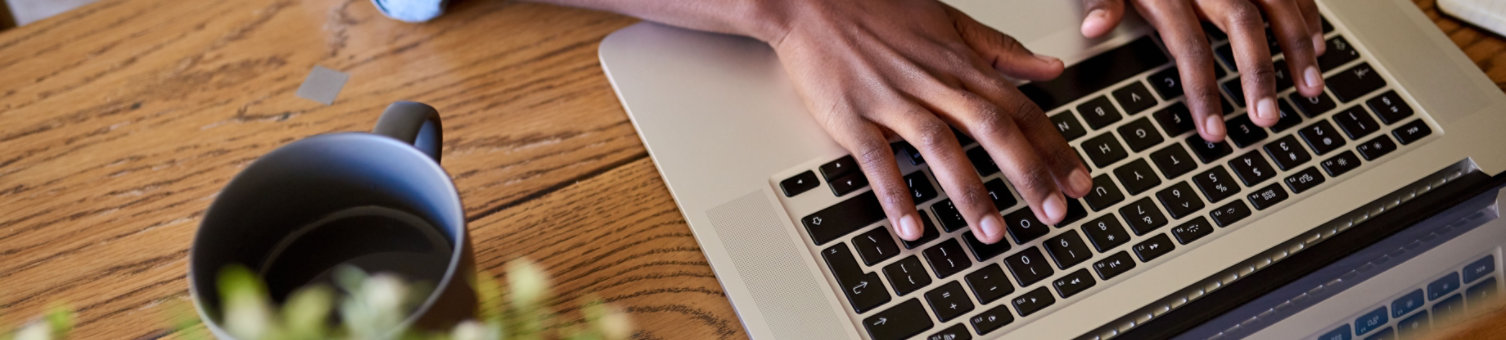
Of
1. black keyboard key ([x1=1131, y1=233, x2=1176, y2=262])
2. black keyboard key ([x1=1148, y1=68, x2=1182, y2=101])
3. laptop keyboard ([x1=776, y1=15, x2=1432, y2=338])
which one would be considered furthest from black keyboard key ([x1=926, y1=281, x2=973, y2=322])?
black keyboard key ([x1=1148, y1=68, x2=1182, y2=101])

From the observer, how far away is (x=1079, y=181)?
57 centimetres

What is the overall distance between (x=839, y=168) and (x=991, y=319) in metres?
0.13

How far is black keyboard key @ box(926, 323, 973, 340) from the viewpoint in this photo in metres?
0.52

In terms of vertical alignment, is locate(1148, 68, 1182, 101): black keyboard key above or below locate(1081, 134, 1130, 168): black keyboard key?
above

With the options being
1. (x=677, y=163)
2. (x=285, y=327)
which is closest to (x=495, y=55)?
(x=677, y=163)

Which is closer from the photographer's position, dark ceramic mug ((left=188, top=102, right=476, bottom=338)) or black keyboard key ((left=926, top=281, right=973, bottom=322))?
dark ceramic mug ((left=188, top=102, right=476, bottom=338))

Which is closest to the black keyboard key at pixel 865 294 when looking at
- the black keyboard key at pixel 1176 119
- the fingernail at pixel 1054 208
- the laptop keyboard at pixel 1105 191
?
the laptop keyboard at pixel 1105 191

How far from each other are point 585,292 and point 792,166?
14 cm

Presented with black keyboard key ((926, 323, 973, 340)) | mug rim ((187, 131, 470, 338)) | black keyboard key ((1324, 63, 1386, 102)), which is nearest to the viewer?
mug rim ((187, 131, 470, 338))

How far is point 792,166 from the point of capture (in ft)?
1.95

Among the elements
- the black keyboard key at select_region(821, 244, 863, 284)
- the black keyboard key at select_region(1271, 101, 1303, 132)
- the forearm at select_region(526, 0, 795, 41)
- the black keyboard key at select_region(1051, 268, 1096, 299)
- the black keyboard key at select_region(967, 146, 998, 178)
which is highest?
the forearm at select_region(526, 0, 795, 41)

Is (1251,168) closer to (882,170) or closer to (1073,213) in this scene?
(1073,213)

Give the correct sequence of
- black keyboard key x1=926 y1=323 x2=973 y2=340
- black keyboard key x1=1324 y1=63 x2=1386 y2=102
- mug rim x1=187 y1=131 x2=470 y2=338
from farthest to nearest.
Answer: black keyboard key x1=1324 y1=63 x2=1386 y2=102 → black keyboard key x1=926 y1=323 x2=973 y2=340 → mug rim x1=187 y1=131 x2=470 y2=338

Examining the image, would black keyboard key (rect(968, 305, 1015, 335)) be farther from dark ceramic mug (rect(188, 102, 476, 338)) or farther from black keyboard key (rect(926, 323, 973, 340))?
dark ceramic mug (rect(188, 102, 476, 338))
